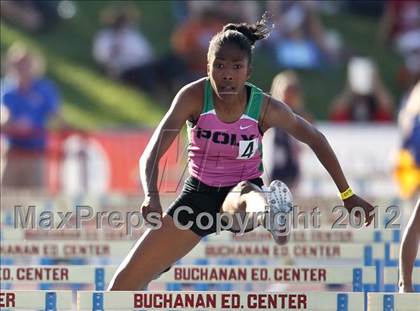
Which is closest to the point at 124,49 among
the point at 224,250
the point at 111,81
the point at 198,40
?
the point at 111,81

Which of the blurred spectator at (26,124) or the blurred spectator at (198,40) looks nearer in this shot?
the blurred spectator at (26,124)

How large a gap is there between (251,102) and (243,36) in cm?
37

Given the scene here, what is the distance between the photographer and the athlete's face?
741 centimetres

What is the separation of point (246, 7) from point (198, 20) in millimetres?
837

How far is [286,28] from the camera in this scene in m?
22.8

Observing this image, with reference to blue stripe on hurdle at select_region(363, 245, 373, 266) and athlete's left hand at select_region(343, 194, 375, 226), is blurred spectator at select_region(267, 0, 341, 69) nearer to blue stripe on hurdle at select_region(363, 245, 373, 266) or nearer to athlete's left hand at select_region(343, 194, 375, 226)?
blue stripe on hurdle at select_region(363, 245, 373, 266)

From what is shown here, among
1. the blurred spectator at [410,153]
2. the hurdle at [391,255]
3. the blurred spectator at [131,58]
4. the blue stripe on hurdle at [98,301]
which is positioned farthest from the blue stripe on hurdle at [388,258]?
the blurred spectator at [131,58]

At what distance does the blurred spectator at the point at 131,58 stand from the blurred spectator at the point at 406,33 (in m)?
4.03

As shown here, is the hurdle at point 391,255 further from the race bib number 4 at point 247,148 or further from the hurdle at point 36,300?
the hurdle at point 36,300

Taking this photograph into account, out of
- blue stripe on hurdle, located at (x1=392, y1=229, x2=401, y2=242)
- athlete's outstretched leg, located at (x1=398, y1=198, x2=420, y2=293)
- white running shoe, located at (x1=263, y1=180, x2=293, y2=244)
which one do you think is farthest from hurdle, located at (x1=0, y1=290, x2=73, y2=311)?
blue stripe on hurdle, located at (x1=392, y1=229, x2=401, y2=242)

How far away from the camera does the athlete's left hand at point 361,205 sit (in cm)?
758

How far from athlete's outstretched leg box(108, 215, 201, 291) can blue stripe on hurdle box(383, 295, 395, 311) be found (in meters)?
1.21

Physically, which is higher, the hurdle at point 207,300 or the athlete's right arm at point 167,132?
the athlete's right arm at point 167,132

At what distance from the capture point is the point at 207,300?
7176 millimetres
